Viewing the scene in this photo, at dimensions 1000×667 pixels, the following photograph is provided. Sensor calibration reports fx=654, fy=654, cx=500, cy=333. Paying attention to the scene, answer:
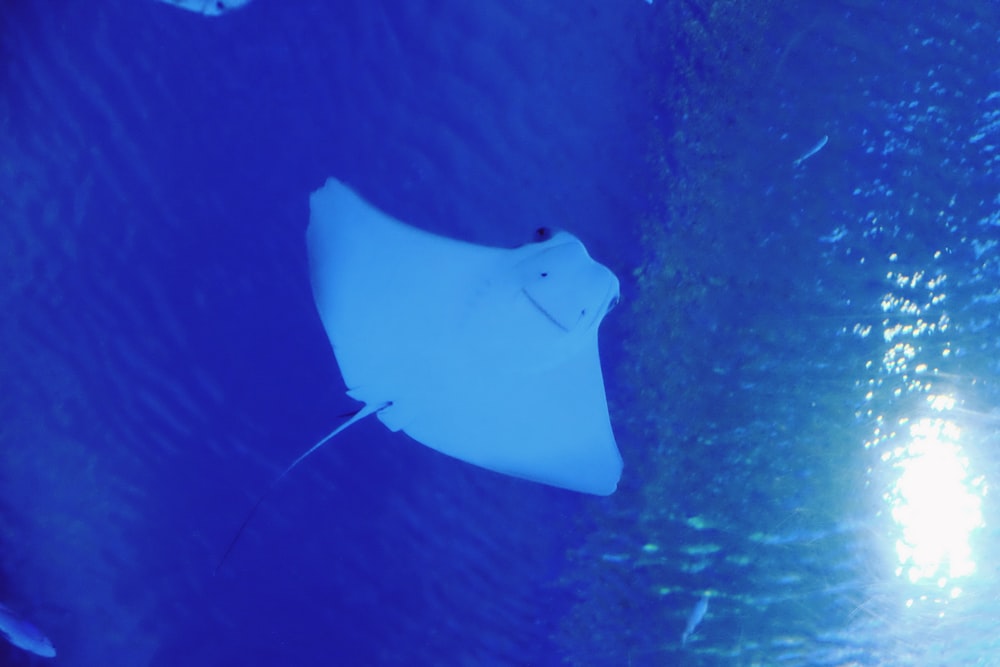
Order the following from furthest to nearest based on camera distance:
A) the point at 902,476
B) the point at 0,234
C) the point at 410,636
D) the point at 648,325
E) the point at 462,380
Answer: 1. the point at 410,636
2. the point at 0,234
3. the point at 902,476
4. the point at 648,325
5. the point at 462,380

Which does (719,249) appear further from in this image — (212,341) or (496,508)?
(212,341)

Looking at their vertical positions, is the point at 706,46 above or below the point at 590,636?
above

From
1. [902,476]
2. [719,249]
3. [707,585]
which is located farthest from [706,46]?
[707,585]

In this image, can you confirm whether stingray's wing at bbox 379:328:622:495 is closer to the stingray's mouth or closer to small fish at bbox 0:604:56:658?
the stingray's mouth

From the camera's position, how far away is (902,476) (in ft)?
10.4

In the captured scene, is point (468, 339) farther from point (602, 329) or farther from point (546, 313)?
point (602, 329)

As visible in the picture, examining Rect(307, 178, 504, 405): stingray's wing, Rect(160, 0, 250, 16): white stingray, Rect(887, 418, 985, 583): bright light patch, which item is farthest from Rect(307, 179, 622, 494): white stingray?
Rect(887, 418, 985, 583): bright light patch

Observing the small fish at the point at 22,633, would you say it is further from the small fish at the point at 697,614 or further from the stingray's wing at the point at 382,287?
the small fish at the point at 697,614

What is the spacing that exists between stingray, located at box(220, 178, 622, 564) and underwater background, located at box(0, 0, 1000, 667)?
0.59 m

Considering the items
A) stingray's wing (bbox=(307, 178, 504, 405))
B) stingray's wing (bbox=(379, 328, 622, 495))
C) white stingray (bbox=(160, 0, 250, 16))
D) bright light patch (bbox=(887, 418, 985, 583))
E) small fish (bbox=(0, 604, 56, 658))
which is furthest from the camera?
small fish (bbox=(0, 604, 56, 658))

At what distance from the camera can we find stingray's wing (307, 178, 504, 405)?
2246mm

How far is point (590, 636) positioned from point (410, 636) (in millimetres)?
1174

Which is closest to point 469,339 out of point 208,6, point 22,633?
point 208,6

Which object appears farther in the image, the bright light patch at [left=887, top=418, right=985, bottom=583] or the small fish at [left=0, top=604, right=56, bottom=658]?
the small fish at [left=0, top=604, right=56, bottom=658]
